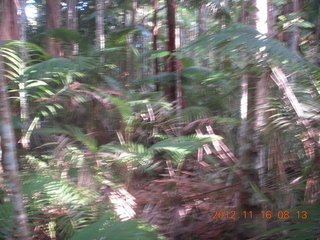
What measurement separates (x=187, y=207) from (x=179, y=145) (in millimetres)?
615

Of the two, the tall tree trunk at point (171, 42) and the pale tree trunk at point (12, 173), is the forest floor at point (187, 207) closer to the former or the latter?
the pale tree trunk at point (12, 173)

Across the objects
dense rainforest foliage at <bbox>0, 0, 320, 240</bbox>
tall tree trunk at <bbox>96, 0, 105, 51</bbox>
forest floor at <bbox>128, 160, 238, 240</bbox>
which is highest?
tall tree trunk at <bbox>96, 0, 105, 51</bbox>

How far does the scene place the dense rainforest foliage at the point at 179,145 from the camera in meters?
2.19

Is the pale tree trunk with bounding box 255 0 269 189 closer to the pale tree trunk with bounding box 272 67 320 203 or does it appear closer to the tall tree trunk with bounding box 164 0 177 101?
the pale tree trunk with bounding box 272 67 320 203

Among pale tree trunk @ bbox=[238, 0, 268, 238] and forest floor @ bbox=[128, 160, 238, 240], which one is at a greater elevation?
pale tree trunk @ bbox=[238, 0, 268, 238]

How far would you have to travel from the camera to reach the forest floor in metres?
2.66

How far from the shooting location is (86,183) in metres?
2.89

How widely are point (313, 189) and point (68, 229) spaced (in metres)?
1.92

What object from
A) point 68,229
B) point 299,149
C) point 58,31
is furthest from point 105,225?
point 58,31
